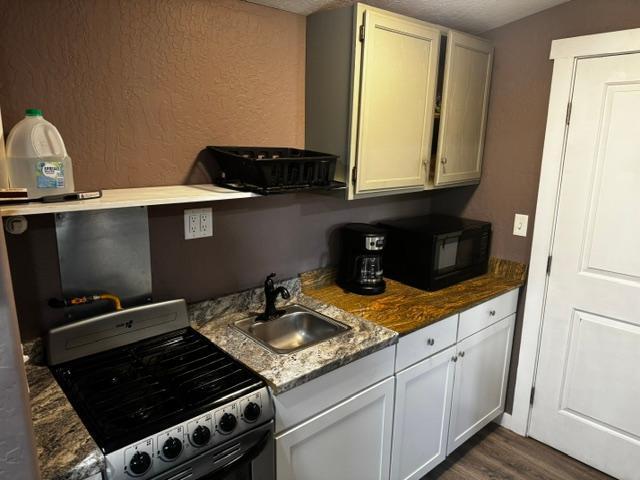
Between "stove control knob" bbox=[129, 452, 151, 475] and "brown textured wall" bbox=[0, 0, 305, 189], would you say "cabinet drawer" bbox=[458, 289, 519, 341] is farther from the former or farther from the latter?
"stove control knob" bbox=[129, 452, 151, 475]

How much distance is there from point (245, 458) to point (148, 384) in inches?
14.6

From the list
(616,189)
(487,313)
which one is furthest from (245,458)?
(616,189)

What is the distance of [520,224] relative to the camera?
2490 mm

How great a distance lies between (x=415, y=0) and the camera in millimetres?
1934

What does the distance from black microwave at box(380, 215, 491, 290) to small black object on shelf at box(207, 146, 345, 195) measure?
0.59 m

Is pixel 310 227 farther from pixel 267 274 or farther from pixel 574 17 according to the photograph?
pixel 574 17

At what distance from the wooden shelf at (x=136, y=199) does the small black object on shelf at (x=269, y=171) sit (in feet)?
0.20

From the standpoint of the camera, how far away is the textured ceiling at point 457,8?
6.06ft

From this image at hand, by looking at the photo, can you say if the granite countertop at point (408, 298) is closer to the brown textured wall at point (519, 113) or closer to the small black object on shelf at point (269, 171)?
the brown textured wall at point (519, 113)

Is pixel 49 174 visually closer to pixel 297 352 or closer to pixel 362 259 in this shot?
pixel 297 352

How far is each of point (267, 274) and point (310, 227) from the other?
33 cm

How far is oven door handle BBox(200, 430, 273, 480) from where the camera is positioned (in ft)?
4.07

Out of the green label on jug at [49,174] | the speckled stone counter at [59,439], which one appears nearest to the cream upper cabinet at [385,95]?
the green label on jug at [49,174]

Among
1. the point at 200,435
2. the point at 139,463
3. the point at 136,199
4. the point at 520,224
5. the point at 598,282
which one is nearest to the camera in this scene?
the point at 139,463
